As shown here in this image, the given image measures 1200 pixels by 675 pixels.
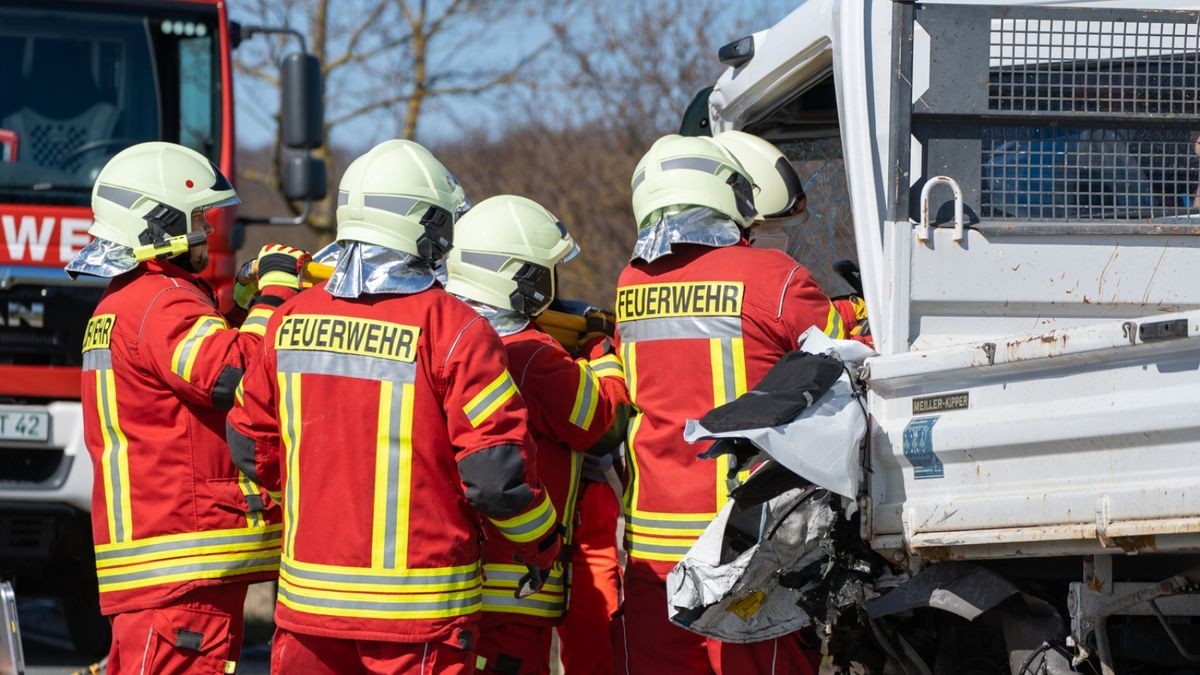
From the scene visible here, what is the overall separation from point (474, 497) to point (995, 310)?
1.43m

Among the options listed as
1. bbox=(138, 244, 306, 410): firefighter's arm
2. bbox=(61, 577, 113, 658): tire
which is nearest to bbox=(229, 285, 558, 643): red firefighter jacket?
bbox=(138, 244, 306, 410): firefighter's arm

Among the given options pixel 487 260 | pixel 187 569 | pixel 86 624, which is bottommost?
pixel 86 624

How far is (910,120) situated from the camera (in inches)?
172

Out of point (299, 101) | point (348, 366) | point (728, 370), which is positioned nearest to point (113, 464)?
point (348, 366)

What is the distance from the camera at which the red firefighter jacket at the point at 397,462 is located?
4168 millimetres

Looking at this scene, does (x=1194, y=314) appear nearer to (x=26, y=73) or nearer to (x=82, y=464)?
(x=82, y=464)

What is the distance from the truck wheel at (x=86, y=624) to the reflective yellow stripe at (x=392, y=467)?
4789 millimetres

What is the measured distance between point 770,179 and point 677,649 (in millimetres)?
1726

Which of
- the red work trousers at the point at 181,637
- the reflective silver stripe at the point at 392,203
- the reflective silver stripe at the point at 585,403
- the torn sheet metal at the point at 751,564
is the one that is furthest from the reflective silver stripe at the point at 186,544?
the torn sheet metal at the point at 751,564

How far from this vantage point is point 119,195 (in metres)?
5.32

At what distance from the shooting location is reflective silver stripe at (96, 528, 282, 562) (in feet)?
16.4

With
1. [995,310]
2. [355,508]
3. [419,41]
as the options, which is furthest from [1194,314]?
[419,41]

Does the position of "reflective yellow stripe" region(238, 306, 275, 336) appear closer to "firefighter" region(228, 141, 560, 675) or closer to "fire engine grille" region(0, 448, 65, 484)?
"firefighter" region(228, 141, 560, 675)

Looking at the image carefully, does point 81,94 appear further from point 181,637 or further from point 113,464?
point 181,637
